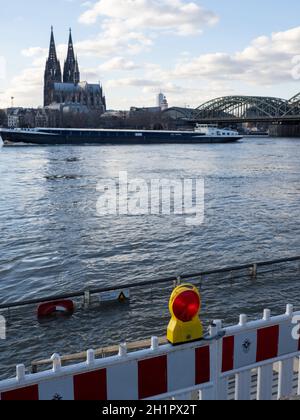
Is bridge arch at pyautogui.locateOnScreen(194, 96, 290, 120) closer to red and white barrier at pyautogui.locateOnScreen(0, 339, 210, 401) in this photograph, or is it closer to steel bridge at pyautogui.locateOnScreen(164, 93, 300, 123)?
steel bridge at pyautogui.locateOnScreen(164, 93, 300, 123)

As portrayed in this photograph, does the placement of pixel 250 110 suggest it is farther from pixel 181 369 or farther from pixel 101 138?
pixel 181 369

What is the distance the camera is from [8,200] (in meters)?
31.2

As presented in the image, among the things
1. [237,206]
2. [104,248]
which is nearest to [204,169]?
[237,206]

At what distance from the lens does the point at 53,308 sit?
1155 centimetres

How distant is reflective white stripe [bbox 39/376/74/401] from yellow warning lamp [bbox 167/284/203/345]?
955 mm

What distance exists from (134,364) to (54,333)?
23.8ft

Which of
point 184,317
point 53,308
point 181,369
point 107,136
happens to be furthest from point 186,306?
point 107,136

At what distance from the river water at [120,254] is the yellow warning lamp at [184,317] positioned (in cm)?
628

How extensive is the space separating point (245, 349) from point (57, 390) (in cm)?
182

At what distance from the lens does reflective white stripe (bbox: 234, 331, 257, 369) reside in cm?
439

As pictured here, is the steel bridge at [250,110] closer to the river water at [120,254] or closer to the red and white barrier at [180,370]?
the river water at [120,254]

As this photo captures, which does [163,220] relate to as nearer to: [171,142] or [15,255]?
[15,255]
